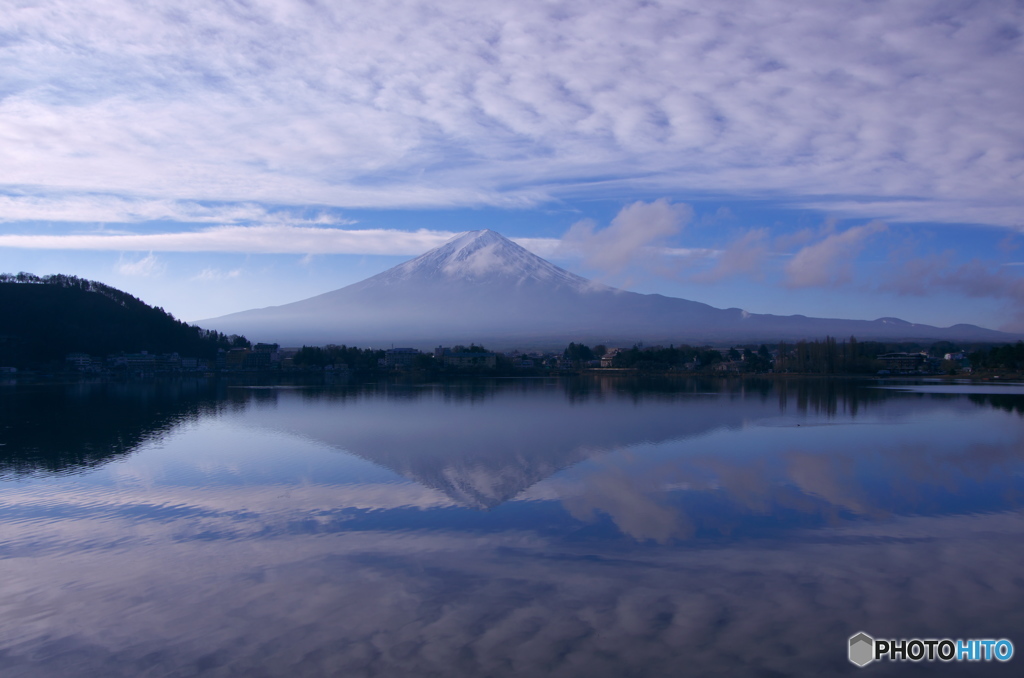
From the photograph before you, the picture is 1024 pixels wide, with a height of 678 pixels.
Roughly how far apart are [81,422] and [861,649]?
44.3 ft

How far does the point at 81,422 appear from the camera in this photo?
41.9 ft

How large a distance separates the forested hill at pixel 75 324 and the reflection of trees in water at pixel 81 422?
1160cm

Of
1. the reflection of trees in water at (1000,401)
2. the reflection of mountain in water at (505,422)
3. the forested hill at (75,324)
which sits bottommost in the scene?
the reflection of mountain in water at (505,422)

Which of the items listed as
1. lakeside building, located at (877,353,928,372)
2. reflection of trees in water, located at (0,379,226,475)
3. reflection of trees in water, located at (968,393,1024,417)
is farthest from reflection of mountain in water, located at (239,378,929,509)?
lakeside building, located at (877,353,928,372)

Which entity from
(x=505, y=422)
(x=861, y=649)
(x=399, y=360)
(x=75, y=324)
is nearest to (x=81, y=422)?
(x=505, y=422)

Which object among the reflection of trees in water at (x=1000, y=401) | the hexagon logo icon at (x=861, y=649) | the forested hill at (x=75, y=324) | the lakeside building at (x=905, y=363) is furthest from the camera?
the lakeside building at (x=905, y=363)

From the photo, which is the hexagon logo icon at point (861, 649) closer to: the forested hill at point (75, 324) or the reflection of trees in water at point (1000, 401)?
the reflection of trees in water at point (1000, 401)

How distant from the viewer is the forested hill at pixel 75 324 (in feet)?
102

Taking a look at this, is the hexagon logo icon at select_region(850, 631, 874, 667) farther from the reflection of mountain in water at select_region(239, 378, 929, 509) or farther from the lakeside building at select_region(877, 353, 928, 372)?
the lakeside building at select_region(877, 353, 928, 372)

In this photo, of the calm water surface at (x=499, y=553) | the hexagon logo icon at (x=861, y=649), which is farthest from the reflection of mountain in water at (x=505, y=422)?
the hexagon logo icon at (x=861, y=649)

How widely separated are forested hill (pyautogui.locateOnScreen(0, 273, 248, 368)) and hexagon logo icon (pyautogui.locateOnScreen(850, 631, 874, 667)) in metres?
34.7

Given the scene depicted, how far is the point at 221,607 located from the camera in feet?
13.1

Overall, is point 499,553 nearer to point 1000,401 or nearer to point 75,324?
point 1000,401

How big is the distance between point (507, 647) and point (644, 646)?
0.68 m
